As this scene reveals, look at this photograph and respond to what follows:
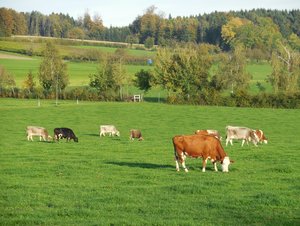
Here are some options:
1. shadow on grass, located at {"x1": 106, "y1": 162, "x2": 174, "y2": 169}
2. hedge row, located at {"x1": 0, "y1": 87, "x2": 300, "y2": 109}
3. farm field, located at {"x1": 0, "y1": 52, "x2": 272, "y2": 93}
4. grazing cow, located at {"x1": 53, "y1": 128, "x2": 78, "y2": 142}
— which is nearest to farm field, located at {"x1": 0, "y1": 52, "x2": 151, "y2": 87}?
farm field, located at {"x1": 0, "y1": 52, "x2": 272, "y2": 93}

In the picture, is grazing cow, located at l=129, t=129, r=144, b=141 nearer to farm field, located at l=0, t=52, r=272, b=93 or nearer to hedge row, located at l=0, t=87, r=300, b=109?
hedge row, located at l=0, t=87, r=300, b=109

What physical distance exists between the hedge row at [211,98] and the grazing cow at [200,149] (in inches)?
2055

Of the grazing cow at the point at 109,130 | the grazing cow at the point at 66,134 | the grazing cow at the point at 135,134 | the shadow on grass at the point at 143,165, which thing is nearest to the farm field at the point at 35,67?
the grazing cow at the point at 109,130

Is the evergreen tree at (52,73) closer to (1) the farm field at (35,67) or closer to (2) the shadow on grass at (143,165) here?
(1) the farm field at (35,67)

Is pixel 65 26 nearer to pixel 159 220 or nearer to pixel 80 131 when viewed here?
pixel 80 131

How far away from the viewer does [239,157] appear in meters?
23.3

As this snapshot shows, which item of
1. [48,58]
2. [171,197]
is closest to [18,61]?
[48,58]

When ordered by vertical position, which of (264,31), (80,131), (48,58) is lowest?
(80,131)

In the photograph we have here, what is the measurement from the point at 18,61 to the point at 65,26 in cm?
7012

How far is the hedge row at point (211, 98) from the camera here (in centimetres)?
6938

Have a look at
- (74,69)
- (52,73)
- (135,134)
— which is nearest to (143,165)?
(135,134)

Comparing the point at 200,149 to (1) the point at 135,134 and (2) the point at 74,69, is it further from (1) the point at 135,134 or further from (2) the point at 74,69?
(2) the point at 74,69

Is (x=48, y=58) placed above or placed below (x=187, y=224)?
above

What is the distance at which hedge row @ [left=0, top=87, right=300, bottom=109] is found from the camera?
6938 cm
